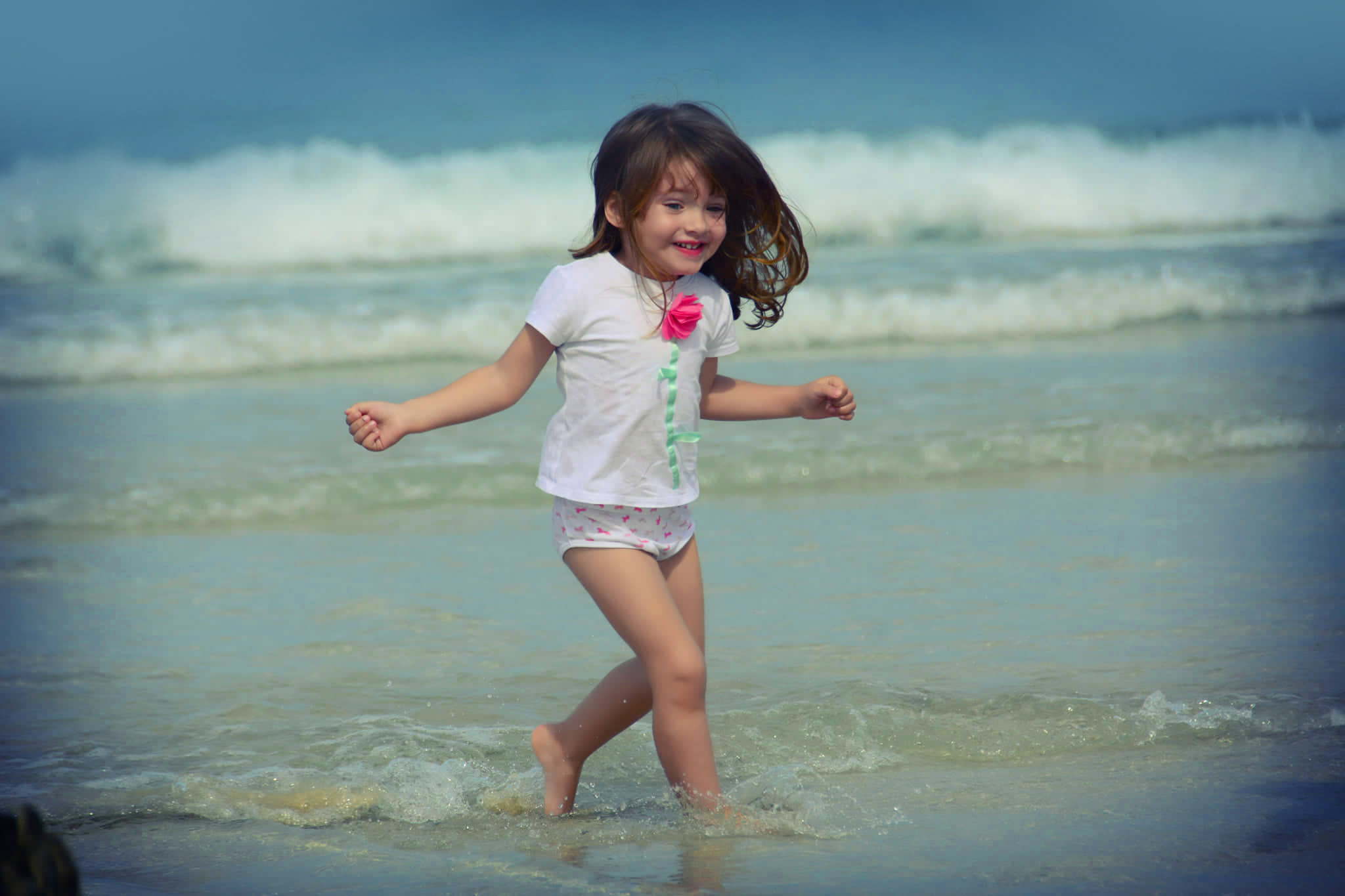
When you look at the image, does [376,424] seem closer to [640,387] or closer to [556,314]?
[556,314]

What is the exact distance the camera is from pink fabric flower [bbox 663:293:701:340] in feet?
8.39

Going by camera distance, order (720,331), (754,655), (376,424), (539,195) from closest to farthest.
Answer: (376,424), (720,331), (754,655), (539,195)

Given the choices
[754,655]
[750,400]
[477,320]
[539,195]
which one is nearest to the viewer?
[750,400]

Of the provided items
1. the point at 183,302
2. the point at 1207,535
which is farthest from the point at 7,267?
the point at 1207,535

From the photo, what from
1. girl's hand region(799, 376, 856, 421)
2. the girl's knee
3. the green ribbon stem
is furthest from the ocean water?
girl's hand region(799, 376, 856, 421)

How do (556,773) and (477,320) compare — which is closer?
(556,773)

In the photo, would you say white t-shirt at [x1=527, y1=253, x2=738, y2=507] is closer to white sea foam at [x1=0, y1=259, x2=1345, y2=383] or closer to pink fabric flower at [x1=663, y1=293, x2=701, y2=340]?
pink fabric flower at [x1=663, y1=293, x2=701, y2=340]

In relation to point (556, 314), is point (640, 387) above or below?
below

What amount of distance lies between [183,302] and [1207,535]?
895 centimetres

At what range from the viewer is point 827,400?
Result: 2.69 m

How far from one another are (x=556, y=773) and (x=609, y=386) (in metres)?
0.78

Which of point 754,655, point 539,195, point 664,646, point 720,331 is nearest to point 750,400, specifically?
point 720,331

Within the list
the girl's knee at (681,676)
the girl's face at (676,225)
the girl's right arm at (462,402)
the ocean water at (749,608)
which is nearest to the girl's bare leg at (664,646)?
the girl's knee at (681,676)

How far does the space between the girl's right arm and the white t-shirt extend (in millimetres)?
53
